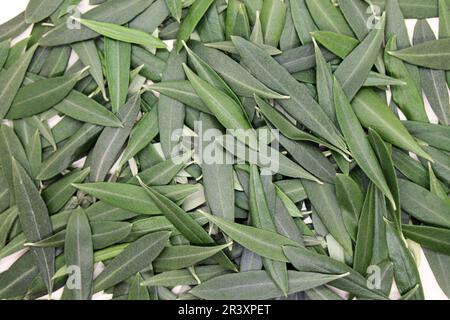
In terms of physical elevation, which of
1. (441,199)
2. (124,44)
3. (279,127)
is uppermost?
(124,44)

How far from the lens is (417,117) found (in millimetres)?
614

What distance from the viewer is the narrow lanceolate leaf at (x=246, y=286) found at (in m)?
0.59

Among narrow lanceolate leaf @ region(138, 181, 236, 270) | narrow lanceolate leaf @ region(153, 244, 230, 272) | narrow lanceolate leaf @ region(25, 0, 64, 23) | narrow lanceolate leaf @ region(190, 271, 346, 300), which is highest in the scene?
narrow lanceolate leaf @ region(25, 0, 64, 23)

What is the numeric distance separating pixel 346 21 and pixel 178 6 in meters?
0.22

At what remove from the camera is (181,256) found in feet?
1.95

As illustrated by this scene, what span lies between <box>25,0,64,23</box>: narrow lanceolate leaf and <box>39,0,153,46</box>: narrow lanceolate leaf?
1.0 inches

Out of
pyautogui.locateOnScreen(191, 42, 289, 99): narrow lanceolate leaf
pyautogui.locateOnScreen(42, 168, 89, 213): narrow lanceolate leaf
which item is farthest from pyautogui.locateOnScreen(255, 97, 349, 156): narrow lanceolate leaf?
pyautogui.locateOnScreen(42, 168, 89, 213): narrow lanceolate leaf

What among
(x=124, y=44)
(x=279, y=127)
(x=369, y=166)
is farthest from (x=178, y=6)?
(x=369, y=166)

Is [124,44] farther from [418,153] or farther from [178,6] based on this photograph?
[418,153]

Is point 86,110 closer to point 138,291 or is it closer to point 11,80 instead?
point 11,80

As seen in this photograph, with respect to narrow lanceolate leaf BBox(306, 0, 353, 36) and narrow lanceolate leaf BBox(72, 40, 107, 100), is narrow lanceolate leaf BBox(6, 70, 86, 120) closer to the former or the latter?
narrow lanceolate leaf BBox(72, 40, 107, 100)

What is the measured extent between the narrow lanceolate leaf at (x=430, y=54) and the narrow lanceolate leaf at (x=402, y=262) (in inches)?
8.5

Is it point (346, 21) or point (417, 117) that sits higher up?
point (346, 21)

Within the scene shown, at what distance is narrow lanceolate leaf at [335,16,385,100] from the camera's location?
60 cm
